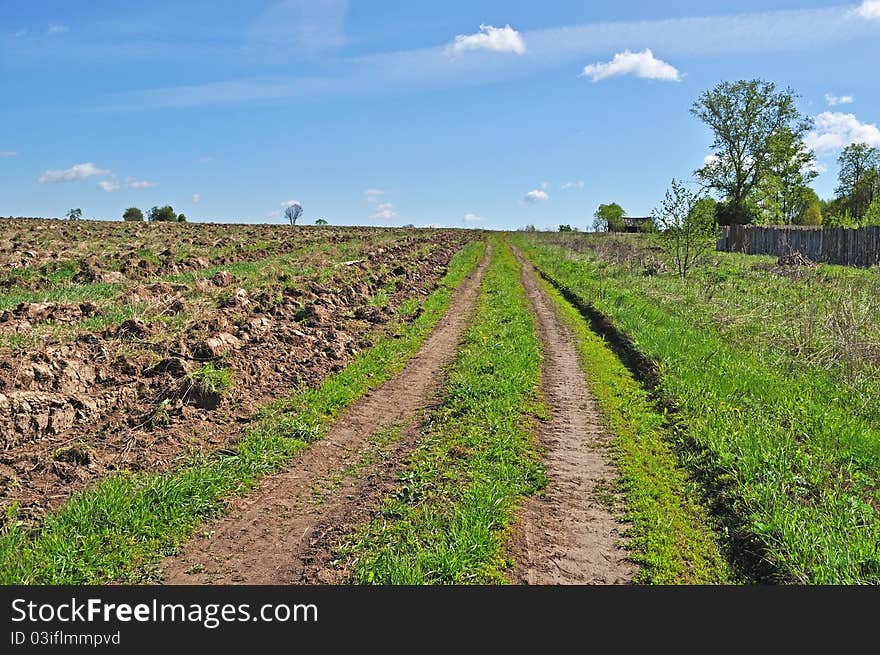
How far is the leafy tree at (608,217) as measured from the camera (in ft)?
308

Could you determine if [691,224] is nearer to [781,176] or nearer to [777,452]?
[777,452]

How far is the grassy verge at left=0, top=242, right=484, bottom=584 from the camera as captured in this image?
4266 mm

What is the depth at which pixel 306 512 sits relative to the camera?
5.27 m

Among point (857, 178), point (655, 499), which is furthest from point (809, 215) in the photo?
point (655, 499)

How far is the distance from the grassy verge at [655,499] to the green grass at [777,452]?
0.23 m

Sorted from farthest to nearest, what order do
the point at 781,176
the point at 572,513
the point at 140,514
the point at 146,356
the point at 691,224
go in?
the point at 781,176 < the point at 691,224 < the point at 146,356 < the point at 572,513 < the point at 140,514

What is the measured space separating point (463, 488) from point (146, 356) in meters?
5.53

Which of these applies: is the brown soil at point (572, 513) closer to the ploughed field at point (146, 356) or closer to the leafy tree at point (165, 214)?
the ploughed field at point (146, 356)

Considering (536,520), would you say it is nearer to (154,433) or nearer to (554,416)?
(554,416)

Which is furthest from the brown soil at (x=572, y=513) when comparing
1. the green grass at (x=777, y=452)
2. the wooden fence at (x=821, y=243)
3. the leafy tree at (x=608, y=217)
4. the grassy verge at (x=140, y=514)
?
the leafy tree at (x=608, y=217)

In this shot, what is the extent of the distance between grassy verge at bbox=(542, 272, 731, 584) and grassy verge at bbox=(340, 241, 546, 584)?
3.08 feet

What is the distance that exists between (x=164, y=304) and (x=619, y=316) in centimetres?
1001

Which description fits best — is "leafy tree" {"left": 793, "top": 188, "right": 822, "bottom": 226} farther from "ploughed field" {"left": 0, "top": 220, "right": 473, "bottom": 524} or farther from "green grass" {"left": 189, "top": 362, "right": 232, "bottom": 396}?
"green grass" {"left": 189, "top": 362, "right": 232, "bottom": 396}

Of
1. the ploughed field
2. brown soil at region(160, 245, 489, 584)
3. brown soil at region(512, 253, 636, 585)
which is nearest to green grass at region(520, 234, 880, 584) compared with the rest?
brown soil at region(512, 253, 636, 585)
